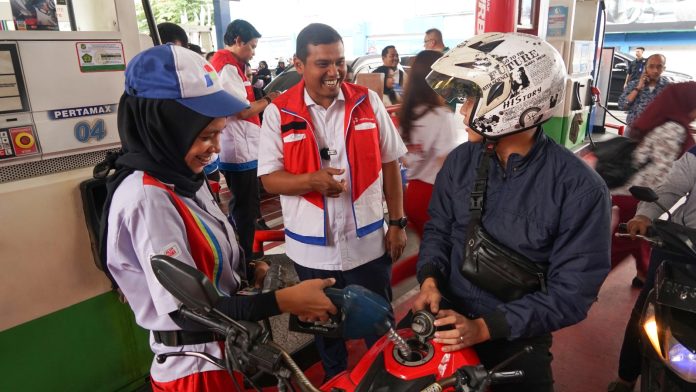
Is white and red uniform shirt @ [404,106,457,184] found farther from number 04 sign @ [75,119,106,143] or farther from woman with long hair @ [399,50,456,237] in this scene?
number 04 sign @ [75,119,106,143]

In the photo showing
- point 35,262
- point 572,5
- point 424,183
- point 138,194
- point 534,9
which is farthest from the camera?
point 572,5

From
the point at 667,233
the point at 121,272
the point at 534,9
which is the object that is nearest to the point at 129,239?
the point at 121,272

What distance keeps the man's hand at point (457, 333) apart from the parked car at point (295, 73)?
786cm

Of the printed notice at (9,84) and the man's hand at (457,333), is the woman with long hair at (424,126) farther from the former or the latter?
the printed notice at (9,84)

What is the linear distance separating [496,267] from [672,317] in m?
1.05

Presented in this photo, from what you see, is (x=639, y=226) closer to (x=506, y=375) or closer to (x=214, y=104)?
(x=506, y=375)

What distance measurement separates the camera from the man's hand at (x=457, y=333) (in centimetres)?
143

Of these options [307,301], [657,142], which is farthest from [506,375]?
[657,142]

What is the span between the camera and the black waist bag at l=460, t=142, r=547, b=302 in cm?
154

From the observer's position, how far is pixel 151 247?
1309 mm

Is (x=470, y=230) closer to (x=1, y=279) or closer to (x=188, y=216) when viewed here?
(x=188, y=216)

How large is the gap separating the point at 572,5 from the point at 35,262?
8229 millimetres

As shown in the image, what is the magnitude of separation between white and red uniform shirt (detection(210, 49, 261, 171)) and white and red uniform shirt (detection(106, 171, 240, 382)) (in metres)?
2.74

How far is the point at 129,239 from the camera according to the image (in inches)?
53.9
